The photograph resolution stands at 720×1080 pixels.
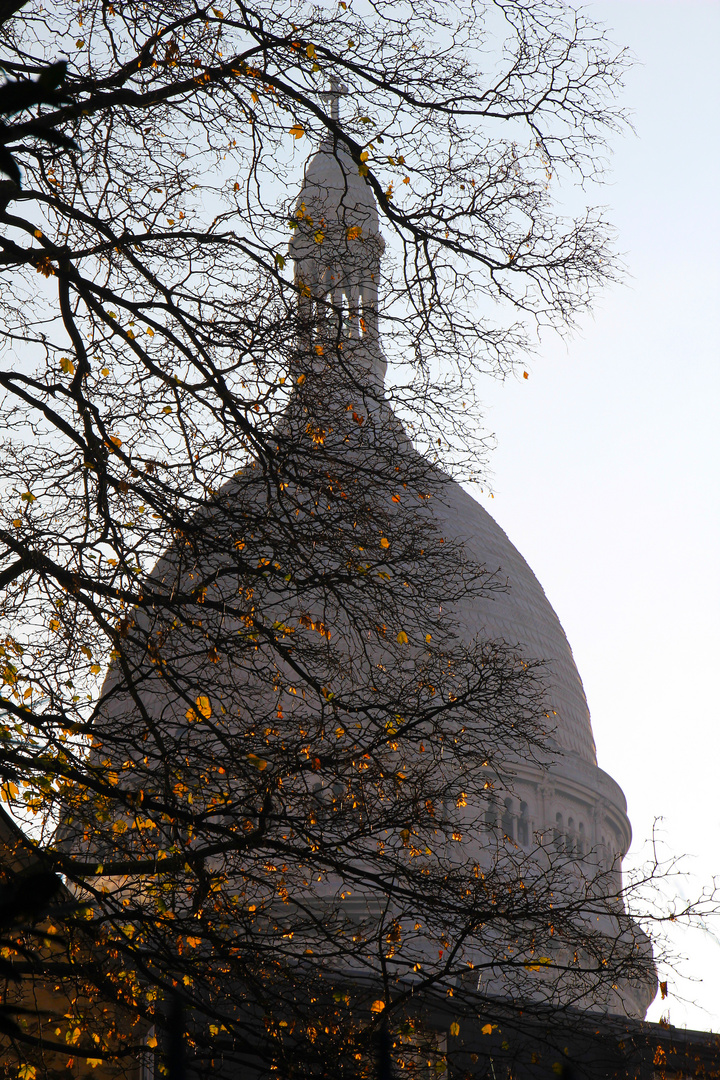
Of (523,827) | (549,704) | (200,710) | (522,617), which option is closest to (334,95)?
(200,710)

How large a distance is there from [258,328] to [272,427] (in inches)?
25.0

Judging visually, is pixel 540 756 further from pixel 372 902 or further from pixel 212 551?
pixel 212 551

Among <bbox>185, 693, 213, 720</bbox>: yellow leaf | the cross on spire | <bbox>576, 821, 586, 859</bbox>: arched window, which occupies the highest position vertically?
<bbox>576, 821, 586, 859</bbox>: arched window

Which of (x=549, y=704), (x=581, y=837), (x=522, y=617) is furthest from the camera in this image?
(x=522, y=617)

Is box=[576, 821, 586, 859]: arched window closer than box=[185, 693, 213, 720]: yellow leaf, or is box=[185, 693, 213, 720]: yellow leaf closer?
box=[185, 693, 213, 720]: yellow leaf

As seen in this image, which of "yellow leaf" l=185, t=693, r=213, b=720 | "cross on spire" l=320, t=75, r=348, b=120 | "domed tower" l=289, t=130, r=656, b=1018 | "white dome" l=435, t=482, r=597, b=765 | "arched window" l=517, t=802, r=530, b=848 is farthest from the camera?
"white dome" l=435, t=482, r=597, b=765

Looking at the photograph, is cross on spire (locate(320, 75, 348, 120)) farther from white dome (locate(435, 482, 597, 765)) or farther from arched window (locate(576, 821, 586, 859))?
arched window (locate(576, 821, 586, 859))

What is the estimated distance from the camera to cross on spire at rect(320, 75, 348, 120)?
8.16m

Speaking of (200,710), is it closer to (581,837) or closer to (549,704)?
(549,704)

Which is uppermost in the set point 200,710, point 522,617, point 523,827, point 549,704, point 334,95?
point 522,617

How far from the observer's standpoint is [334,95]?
8.25 metres

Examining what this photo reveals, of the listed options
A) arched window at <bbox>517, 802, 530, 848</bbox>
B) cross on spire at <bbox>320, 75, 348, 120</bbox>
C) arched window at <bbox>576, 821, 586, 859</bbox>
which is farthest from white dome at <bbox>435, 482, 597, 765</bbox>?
cross on spire at <bbox>320, 75, 348, 120</bbox>

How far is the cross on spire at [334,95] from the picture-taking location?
816cm

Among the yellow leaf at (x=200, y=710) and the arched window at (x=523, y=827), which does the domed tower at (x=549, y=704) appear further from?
the yellow leaf at (x=200, y=710)
